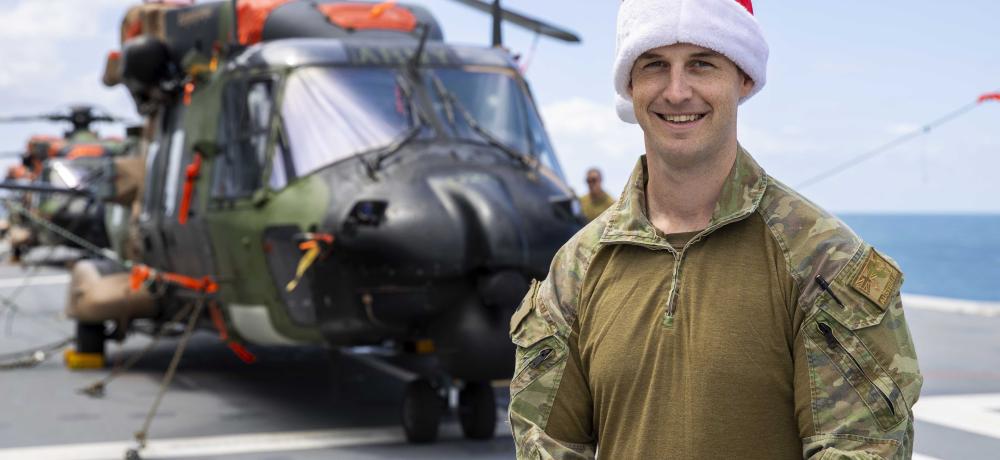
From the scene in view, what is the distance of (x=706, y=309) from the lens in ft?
6.87

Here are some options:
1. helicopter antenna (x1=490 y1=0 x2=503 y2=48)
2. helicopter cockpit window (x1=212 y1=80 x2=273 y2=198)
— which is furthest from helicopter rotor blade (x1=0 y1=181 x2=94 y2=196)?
helicopter antenna (x1=490 y1=0 x2=503 y2=48)

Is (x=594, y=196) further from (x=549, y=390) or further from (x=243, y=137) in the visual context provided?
(x=549, y=390)

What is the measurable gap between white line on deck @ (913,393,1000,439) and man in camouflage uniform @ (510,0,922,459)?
656 cm

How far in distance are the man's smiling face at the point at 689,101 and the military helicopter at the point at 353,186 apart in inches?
186

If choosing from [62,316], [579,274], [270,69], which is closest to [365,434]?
[270,69]

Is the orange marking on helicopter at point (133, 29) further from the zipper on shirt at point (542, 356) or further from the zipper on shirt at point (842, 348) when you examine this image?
the zipper on shirt at point (842, 348)

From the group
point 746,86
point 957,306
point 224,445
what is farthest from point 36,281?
point 746,86

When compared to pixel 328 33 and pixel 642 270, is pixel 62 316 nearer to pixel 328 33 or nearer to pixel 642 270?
pixel 328 33

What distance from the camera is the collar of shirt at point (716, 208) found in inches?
84.0

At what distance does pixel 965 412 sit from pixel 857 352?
767 centimetres

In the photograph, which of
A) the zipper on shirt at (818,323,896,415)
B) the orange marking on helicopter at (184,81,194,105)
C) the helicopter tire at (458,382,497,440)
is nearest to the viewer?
the zipper on shirt at (818,323,896,415)

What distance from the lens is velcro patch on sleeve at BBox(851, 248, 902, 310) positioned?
1.97m

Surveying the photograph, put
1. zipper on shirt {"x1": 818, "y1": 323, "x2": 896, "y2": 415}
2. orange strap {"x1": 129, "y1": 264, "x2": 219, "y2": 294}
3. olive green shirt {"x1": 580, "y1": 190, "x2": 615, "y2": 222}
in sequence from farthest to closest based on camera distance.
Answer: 1. olive green shirt {"x1": 580, "y1": 190, "x2": 615, "y2": 222}
2. orange strap {"x1": 129, "y1": 264, "x2": 219, "y2": 294}
3. zipper on shirt {"x1": 818, "y1": 323, "x2": 896, "y2": 415}

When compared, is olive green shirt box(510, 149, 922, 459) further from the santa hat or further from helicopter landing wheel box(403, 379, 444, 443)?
helicopter landing wheel box(403, 379, 444, 443)
